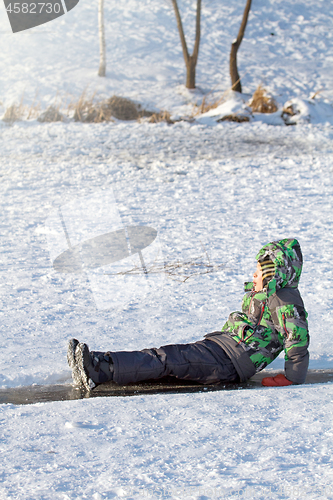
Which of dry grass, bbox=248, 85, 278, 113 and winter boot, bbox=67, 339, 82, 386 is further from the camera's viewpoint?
dry grass, bbox=248, 85, 278, 113

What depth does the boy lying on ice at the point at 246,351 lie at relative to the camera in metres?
2.17

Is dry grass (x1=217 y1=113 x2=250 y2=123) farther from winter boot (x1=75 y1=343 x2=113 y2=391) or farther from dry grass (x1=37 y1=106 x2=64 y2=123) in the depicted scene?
winter boot (x1=75 y1=343 x2=113 y2=391)

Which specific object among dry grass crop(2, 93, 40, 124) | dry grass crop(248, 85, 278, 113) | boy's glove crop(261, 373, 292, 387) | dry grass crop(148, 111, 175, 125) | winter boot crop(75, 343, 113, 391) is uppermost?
winter boot crop(75, 343, 113, 391)

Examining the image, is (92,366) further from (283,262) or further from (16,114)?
(16,114)

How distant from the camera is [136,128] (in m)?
8.10

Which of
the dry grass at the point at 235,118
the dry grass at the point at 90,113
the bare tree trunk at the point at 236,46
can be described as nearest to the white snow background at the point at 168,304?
the dry grass at the point at 235,118

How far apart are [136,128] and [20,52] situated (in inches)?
415

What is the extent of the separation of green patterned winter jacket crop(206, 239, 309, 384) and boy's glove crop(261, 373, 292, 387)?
29 mm

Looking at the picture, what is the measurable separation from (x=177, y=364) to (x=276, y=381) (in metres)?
0.48

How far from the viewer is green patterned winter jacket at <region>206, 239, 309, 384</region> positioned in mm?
Answer: 2186

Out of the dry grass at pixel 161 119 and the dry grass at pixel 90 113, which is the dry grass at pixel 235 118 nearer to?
the dry grass at pixel 161 119

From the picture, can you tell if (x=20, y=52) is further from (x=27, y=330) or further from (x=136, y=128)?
(x=27, y=330)

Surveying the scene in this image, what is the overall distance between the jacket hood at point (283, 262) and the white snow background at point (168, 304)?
0.49 m

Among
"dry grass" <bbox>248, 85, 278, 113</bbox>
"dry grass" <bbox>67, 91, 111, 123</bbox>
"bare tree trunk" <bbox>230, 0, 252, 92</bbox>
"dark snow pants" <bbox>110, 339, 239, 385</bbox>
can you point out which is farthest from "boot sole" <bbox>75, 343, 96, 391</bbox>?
"bare tree trunk" <bbox>230, 0, 252, 92</bbox>
